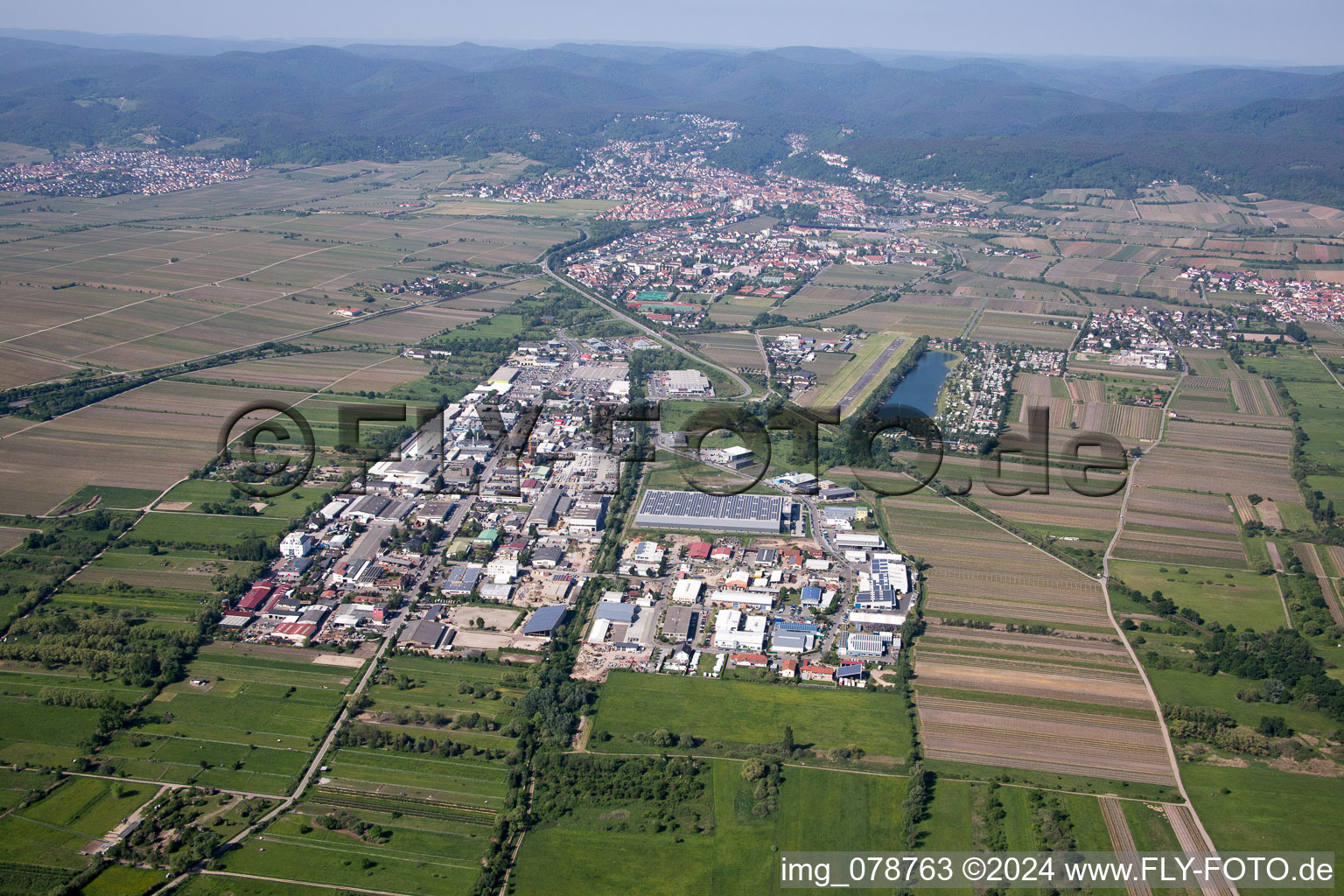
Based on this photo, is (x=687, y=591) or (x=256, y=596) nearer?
Result: (x=256, y=596)

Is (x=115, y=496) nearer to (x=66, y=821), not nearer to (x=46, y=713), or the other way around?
(x=46, y=713)

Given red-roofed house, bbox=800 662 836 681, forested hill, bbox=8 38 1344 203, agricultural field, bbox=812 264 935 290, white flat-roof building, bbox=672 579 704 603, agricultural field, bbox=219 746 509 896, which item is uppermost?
forested hill, bbox=8 38 1344 203

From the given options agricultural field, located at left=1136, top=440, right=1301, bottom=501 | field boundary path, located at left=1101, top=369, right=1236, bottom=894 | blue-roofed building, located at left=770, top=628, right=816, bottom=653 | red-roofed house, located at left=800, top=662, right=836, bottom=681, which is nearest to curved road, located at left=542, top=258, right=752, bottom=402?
field boundary path, located at left=1101, top=369, right=1236, bottom=894

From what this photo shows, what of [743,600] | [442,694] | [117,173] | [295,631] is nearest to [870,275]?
[743,600]

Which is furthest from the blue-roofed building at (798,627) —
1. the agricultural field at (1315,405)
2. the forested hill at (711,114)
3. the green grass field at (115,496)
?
the forested hill at (711,114)

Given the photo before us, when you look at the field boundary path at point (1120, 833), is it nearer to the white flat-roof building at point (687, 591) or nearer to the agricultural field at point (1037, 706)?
the agricultural field at point (1037, 706)

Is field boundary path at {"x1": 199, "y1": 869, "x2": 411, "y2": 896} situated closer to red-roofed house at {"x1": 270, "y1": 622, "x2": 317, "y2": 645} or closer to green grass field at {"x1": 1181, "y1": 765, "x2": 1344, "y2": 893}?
red-roofed house at {"x1": 270, "y1": 622, "x2": 317, "y2": 645}
